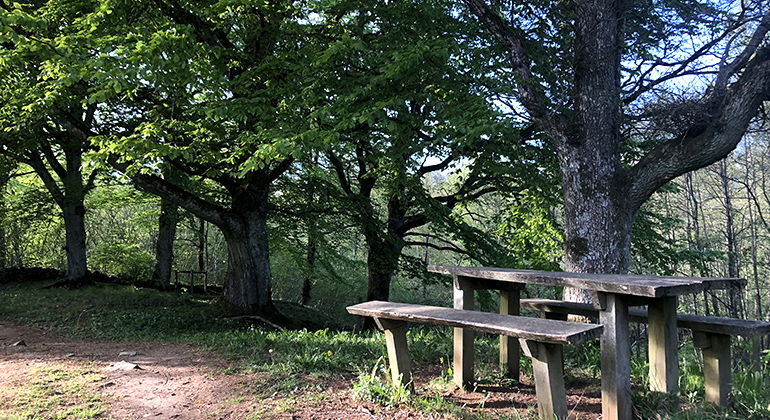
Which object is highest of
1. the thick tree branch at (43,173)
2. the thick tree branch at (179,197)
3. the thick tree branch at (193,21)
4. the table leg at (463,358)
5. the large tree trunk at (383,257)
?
the thick tree branch at (193,21)

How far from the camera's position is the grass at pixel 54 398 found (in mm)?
3529

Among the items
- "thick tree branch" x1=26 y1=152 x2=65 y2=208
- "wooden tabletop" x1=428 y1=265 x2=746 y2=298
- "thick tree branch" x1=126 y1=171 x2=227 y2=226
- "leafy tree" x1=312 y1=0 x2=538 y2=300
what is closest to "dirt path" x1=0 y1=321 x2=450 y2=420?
"wooden tabletop" x1=428 y1=265 x2=746 y2=298

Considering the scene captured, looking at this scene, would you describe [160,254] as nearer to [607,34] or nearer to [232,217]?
[232,217]

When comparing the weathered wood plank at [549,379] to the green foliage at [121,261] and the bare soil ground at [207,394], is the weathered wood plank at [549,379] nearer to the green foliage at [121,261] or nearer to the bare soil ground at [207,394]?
the bare soil ground at [207,394]

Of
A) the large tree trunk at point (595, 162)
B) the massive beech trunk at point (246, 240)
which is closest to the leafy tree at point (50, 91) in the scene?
the massive beech trunk at point (246, 240)

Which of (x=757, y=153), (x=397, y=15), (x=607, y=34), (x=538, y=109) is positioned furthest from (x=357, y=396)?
(x=757, y=153)

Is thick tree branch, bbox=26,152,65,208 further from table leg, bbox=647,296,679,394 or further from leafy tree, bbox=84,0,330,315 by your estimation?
table leg, bbox=647,296,679,394

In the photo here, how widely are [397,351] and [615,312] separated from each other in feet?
5.70

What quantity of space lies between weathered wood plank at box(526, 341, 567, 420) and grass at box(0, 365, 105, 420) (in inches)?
130

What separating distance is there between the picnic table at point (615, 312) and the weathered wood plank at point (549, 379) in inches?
16.7

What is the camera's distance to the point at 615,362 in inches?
129

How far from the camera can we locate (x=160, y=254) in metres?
15.7

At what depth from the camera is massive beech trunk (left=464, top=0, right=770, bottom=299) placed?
5172 millimetres

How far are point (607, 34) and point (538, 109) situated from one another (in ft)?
3.93
